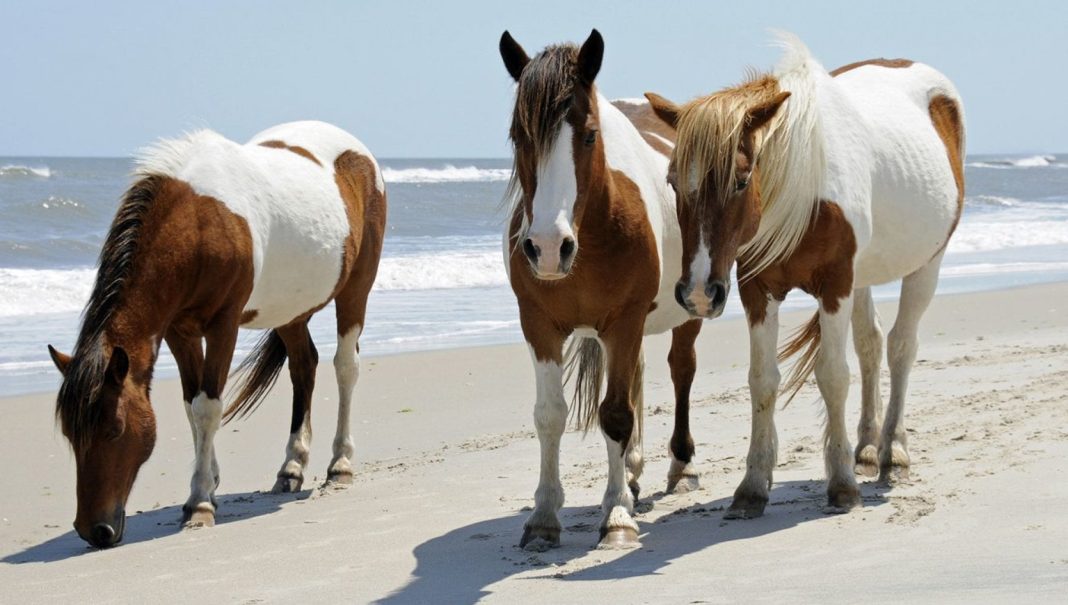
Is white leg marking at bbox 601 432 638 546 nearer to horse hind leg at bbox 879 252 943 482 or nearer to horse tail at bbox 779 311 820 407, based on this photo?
horse hind leg at bbox 879 252 943 482

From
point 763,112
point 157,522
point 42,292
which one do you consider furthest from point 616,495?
point 42,292

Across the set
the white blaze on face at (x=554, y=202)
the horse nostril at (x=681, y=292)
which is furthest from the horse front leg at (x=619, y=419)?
the white blaze on face at (x=554, y=202)

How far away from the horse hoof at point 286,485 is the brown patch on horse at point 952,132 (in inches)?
133

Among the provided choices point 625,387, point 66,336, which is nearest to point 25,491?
point 625,387

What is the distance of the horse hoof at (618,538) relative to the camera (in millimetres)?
4691

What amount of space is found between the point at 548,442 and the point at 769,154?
1.36m

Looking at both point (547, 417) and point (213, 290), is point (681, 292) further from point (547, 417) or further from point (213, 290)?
point (213, 290)

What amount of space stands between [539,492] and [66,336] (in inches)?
268

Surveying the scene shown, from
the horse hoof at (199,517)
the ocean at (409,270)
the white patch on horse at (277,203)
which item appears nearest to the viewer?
the horse hoof at (199,517)

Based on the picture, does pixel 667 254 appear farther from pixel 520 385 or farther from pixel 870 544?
pixel 520 385

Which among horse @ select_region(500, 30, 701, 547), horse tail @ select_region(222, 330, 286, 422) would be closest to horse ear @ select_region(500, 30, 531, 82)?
horse @ select_region(500, 30, 701, 547)

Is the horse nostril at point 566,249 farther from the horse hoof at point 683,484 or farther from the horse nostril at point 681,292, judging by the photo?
the horse hoof at point 683,484

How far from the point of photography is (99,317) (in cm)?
516

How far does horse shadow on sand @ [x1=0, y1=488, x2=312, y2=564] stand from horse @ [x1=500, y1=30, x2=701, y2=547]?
1.68 m
